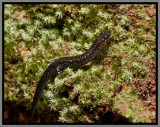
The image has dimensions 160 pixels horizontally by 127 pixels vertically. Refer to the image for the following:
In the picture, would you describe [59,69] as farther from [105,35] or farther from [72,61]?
[105,35]

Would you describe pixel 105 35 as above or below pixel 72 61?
above

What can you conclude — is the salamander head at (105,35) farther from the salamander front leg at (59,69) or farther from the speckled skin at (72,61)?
the salamander front leg at (59,69)

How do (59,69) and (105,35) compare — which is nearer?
(105,35)

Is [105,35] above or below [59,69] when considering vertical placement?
above

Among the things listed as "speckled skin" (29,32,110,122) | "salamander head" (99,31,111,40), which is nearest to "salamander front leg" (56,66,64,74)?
"speckled skin" (29,32,110,122)

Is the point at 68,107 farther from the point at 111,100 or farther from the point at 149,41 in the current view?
the point at 149,41

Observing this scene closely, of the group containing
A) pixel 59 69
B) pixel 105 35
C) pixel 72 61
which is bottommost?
pixel 59 69

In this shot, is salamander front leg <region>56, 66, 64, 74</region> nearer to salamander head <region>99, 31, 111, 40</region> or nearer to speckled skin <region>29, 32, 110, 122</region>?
speckled skin <region>29, 32, 110, 122</region>

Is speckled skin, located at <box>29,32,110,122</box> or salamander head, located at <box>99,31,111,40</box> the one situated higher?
salamander head, located at <box>99,31,111,40</box>

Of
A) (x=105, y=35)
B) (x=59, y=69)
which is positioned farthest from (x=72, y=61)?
(x=105, y=35)
